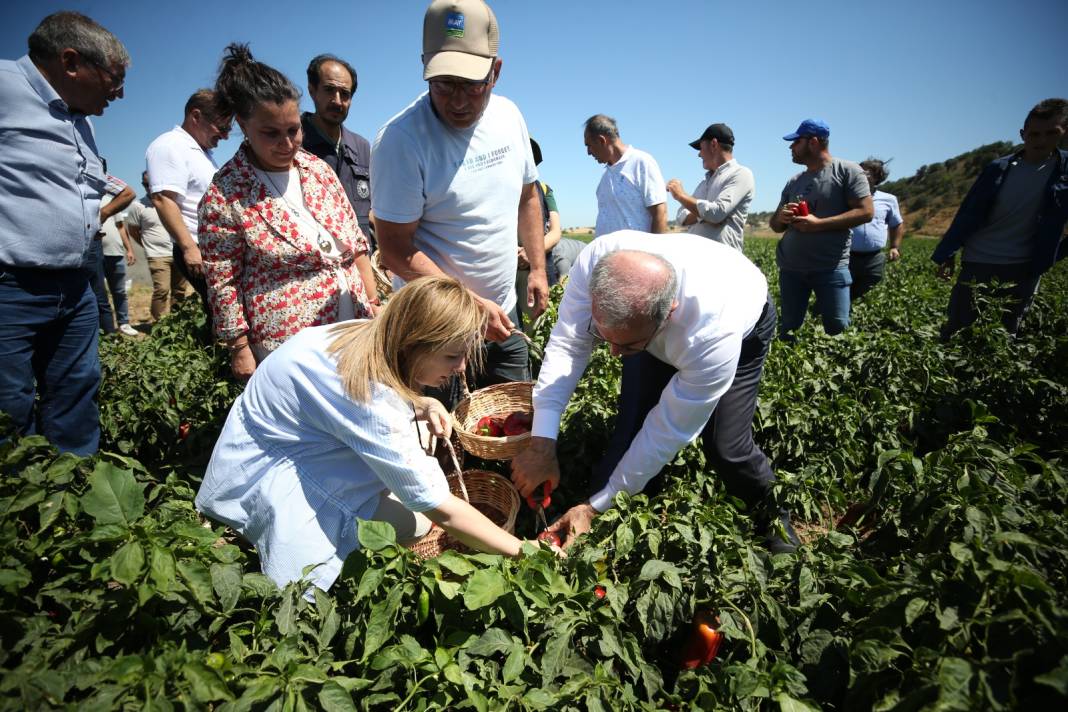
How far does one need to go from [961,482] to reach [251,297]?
2898 mm

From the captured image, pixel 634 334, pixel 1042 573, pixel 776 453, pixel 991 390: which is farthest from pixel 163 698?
pixel 991 390

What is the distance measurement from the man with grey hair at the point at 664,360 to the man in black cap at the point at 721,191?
251 centimetres

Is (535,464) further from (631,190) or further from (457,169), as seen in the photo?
(631,190)

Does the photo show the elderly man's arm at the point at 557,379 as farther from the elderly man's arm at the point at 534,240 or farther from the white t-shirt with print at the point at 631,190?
the white t-shirt with print at the point at 631,190

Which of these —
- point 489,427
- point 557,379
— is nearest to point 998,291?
point 557,379

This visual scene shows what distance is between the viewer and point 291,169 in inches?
104

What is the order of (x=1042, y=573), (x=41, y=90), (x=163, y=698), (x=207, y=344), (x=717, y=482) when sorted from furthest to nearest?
1. (x=207, y=344)
2. (x=717, y=482)
3. (x=41, y=90)
4. (x=1042, y=573)
5. (x=163, y=698)

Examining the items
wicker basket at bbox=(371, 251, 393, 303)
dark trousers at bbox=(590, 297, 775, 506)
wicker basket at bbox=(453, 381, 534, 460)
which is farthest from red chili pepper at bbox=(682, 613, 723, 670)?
wicker basket at bbox=(371, 251, 393, 303)

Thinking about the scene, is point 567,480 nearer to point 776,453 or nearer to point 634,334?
point 776,453

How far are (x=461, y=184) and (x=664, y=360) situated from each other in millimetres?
1284

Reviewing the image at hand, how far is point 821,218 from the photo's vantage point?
4.28 metres

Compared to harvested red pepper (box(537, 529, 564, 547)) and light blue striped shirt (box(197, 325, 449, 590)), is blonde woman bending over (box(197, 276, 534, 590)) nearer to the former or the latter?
light blue striped shirt (box(197, 325, 449, 590))

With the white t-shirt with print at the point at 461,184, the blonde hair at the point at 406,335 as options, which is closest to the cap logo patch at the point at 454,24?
the white t-shirt with print at the point at 461,184

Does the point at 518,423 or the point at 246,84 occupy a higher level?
the point at 246,84
